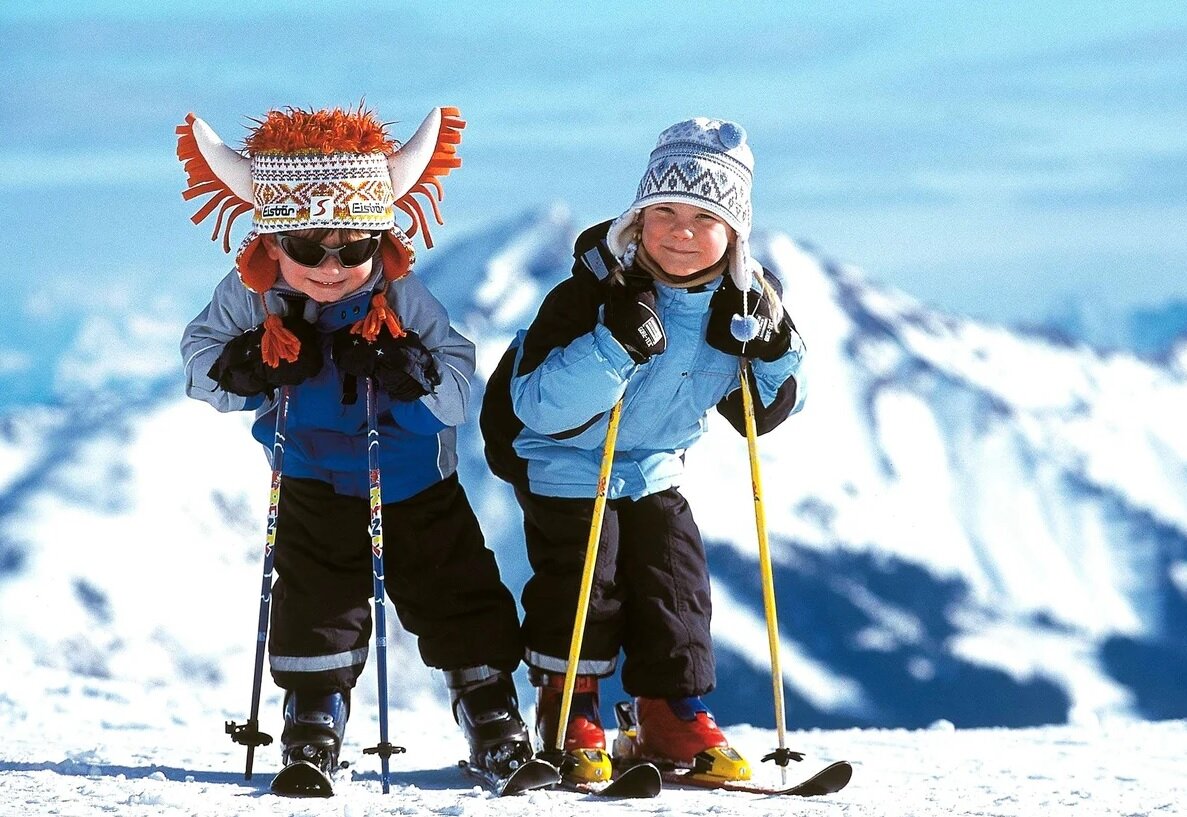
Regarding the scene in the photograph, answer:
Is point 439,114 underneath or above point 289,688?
above

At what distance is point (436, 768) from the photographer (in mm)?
5973

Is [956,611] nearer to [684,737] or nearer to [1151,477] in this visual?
[1151,477]

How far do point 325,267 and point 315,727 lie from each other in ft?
4.89

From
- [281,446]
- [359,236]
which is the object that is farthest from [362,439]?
[359,236]

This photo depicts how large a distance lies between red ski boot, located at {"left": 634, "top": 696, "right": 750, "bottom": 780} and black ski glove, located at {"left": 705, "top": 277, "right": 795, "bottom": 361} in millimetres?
1185

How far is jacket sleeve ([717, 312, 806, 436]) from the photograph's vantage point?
208 inches

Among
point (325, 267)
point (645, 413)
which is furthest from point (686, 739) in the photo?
point (325, 267)

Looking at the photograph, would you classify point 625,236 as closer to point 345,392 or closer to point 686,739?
point 345,392

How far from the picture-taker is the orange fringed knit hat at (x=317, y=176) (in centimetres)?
507

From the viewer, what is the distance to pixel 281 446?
17.1 ft

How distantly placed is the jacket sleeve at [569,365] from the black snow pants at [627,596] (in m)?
0.37

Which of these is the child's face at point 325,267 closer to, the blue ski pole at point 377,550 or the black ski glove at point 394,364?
the black ski glove at point 394,364

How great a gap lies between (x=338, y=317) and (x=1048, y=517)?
14509 cm

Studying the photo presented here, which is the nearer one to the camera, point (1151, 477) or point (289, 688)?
point (289, 688)
